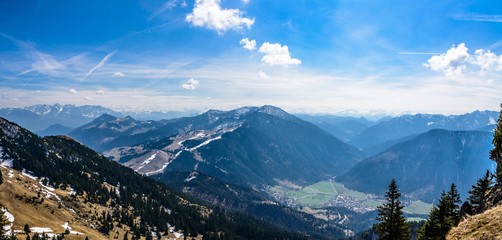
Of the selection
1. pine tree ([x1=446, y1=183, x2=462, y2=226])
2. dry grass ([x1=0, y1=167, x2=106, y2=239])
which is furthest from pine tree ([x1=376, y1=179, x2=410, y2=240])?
dry grass ([x1=0, y1=167, x2=106, y2=239])

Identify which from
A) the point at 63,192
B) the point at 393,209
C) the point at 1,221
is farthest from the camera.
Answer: the point at 63,192

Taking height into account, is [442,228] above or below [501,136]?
below

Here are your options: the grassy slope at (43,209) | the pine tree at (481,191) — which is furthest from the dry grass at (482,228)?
the grassy slope at (43,209)

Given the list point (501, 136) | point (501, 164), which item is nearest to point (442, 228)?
point (501, 164)

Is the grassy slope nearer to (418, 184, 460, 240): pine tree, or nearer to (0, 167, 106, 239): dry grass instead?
(0, 167, 106, 239): dry grass

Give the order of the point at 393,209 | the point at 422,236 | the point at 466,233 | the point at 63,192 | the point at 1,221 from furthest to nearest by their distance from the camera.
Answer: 1. the point at 63,192
2. the point at 422,236
3. the point at 1,221
4. the point at 393,209
5. the point at 466,233

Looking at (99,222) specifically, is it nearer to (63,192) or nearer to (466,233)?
(63,192)
